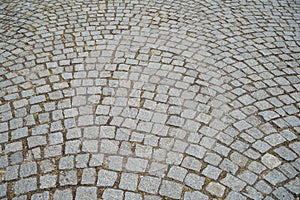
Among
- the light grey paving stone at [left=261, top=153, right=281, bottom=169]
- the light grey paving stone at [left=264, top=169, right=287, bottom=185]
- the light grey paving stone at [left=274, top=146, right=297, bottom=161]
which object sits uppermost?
the light grey paving stone at [left=274, top=146, right=297, bottom=161]

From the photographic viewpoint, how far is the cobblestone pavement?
132 inches

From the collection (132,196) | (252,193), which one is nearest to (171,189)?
(132,196)

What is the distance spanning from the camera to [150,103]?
4312 mm

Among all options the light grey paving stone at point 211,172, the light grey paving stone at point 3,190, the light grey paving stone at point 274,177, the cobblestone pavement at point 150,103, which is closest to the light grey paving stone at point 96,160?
the cobblestone pavement at point 150,103

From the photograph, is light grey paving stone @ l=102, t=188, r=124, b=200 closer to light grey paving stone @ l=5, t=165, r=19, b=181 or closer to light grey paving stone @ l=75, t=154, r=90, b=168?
light grey paving stone @ l=75, t=154, r=90, b=168

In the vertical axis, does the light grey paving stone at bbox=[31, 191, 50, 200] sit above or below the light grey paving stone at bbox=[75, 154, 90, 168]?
below

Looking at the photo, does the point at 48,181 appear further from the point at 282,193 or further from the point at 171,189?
the point at 282,193

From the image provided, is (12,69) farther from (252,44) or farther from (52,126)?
(252,44)

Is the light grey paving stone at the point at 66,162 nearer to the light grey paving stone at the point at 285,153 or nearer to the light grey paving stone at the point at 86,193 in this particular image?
the light grey paving stone at the point at 86,193

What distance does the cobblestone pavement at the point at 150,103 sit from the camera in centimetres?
335

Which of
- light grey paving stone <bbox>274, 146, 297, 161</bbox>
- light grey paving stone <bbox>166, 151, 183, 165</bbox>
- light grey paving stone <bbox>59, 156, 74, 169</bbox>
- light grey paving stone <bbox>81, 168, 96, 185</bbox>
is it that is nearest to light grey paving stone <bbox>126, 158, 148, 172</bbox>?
light grey paving stone <bbox>166, 151, 183, 165</bbox>

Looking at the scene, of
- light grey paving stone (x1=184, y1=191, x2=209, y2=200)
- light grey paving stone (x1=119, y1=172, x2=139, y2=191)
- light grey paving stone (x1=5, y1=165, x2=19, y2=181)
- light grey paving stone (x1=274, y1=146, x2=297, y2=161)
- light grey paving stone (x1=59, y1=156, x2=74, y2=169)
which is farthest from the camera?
light grey paving stone (x1=274, y1=146, x2=297, y2=161)

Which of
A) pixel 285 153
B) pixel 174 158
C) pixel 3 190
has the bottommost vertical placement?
pixel 3 190

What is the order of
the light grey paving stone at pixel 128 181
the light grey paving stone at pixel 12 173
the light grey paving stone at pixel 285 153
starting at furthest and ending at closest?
1. the light grey paving stone at pixel 285 153
2. the light grey paving stone at pixel 12 173
3. the light grey paving stone at pixel 128 181
